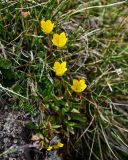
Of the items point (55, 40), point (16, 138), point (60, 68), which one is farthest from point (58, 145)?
point (55, 40)

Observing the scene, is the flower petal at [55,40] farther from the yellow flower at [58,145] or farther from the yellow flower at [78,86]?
the yellow flower at [58,145]

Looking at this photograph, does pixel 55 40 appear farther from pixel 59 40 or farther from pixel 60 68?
pixel 60 68

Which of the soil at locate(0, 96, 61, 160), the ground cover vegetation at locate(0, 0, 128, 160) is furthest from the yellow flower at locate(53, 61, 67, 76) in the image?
the soil at locate(0, 96, 61, 160)

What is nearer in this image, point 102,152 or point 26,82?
point 26,82

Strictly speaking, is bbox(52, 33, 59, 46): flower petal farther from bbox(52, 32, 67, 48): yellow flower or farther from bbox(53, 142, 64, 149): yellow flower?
bbox(53, 142, 64, 149): yellow flower

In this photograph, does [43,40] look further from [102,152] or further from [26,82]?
[102,152]

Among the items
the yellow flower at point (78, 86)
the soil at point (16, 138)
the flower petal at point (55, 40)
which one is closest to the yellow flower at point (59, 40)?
the flower petal at point (55, 40)

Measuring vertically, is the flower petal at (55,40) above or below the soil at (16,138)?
above

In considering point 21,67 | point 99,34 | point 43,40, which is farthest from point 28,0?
point 99,34
